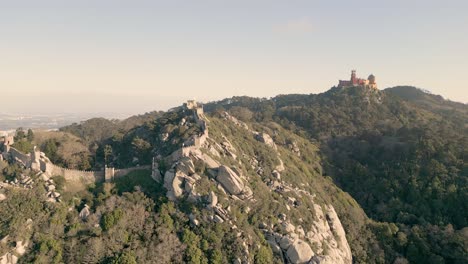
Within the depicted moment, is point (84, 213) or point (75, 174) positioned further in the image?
point (75, 174)

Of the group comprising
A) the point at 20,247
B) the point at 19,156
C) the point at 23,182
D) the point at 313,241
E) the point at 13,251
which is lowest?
the point at 313,241

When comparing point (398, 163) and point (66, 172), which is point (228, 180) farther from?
point (398, 163)

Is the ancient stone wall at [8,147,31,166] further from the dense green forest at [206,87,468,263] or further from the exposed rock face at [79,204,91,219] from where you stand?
the dense green forest at [206,87,468,263]

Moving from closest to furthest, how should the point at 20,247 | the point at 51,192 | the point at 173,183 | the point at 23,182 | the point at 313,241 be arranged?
1. the point at 20,247
2. the point at 51,192
3. the point at 23,182
4. the point at 173,183
5. the point at 313,241

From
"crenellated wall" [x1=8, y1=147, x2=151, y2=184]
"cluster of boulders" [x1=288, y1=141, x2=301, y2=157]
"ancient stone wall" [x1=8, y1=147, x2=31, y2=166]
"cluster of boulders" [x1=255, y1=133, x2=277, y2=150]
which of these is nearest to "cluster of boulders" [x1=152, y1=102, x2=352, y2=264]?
"crenellated wall" [x1=8, y1=147, x2=151, y2=184]

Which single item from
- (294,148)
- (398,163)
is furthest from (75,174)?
(398,163)

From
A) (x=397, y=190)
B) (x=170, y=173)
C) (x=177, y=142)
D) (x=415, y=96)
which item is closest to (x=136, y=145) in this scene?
(x=177, y=142)

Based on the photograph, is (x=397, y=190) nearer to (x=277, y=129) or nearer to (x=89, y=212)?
(x=277, y=129)
